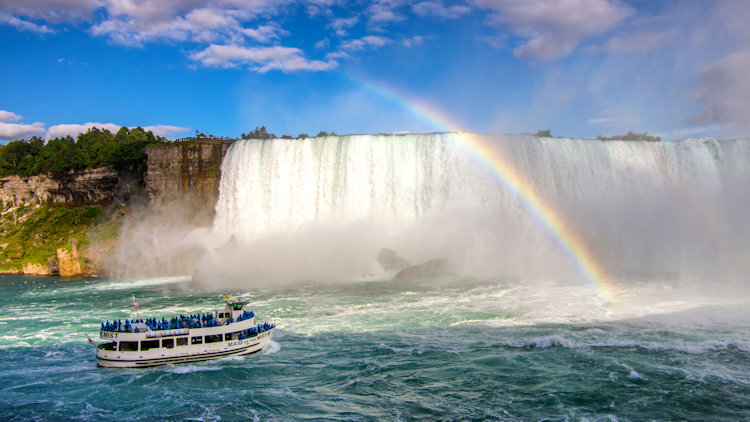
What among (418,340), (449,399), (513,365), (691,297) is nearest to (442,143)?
(691,297)

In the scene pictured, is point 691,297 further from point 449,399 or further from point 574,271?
point 449,399

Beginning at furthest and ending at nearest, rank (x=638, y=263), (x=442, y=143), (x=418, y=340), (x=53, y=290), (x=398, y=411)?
(x=442, y=143), (x=638, y=263), (x=53, y=290), (x=418, y=340), (x=398, y=411)

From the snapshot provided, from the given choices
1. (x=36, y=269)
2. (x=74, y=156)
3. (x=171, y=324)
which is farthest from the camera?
(x=74, y=156)

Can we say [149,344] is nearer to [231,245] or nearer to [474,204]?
[231,245]

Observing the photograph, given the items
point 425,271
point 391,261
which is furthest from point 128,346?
point 391,261

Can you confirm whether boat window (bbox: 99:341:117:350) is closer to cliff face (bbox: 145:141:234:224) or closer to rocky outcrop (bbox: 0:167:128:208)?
cliff face (bbox: 145:141:234:224)

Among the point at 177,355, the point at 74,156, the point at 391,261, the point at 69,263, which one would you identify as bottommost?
the point at 177,355
